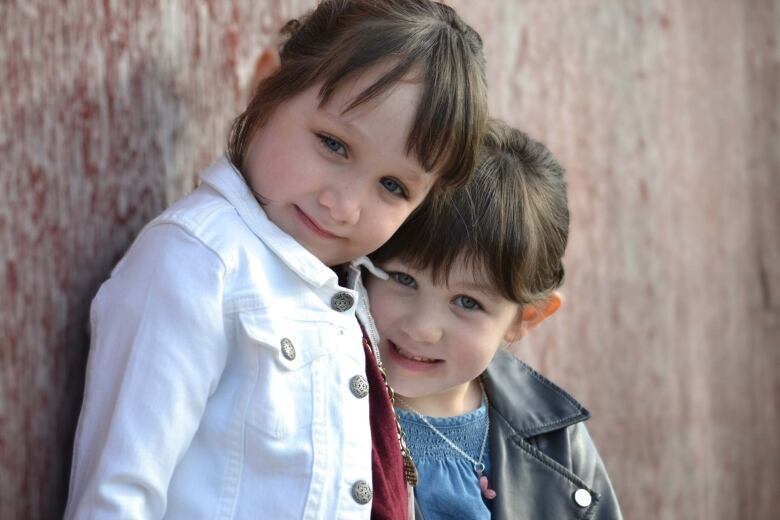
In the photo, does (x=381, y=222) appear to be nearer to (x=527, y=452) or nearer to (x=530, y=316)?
(x=530, y=316)

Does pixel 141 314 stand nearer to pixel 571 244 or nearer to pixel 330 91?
pixel 330 91

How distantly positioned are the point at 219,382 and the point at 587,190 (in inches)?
72.9

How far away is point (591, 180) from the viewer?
3.18 metres

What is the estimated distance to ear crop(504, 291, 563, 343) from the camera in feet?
6.86

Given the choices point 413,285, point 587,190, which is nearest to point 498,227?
point 413,285

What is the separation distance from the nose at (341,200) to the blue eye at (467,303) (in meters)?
0.39

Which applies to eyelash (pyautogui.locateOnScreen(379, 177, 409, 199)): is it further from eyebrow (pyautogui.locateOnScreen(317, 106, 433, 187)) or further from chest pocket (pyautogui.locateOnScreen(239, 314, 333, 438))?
chest pocket (pyautogui.locateOnScreen(239, 314, 333, 438))

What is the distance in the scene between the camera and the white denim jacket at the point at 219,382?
55.7 inches

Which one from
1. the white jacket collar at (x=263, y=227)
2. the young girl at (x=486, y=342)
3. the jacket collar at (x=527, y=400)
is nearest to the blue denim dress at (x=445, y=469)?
the young girl at (x=486, y=342)

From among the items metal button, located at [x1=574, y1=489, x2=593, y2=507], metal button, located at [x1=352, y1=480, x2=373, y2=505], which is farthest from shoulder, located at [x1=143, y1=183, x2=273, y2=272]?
metal button, located at [x1=574, y1=489, x2=593, y2=507]

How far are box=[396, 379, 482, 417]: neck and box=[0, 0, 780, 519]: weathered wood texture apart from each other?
0.58 metres

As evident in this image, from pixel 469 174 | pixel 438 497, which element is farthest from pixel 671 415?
pixel 469 174

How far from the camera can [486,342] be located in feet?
6.36

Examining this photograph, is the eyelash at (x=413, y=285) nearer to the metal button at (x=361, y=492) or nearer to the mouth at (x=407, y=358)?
the mouth at (x=407, y=358)
